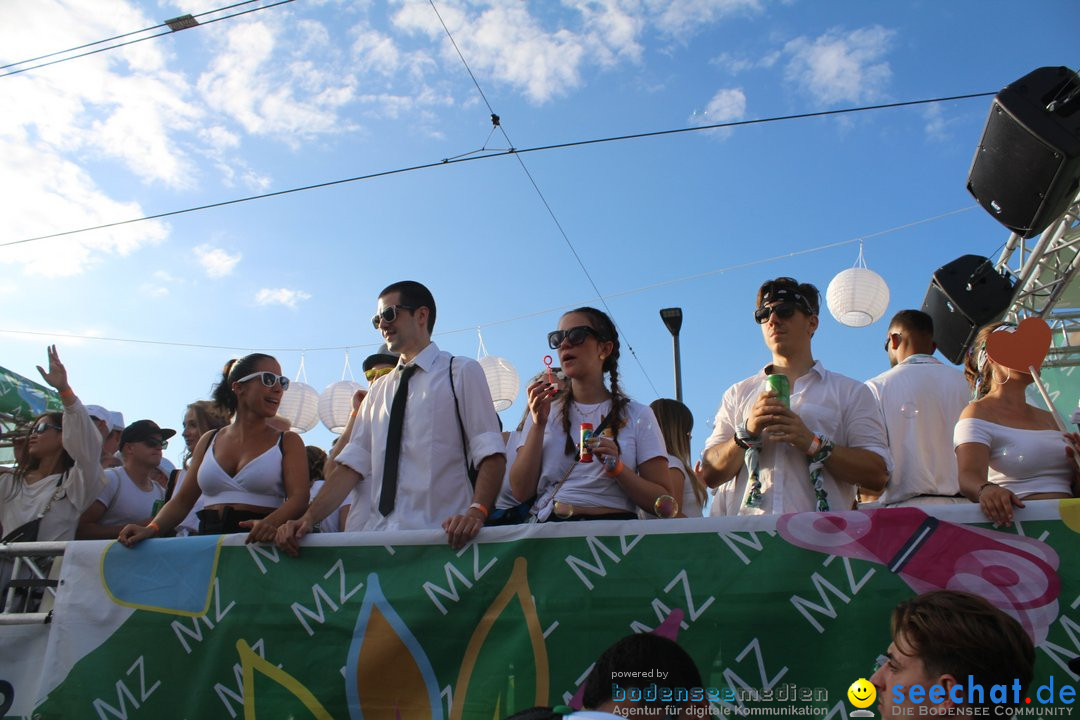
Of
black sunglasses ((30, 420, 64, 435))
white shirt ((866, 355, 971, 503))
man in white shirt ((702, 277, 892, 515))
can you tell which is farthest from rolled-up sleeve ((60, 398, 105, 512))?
white shirt ((866, 355, 971, 503))

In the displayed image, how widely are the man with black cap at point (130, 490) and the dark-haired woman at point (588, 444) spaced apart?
2387mm

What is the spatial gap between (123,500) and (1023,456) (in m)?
4.26

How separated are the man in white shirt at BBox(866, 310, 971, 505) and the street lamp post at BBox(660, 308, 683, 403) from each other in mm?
4167

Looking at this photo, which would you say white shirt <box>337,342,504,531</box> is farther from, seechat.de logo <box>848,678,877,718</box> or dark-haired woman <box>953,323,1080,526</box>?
dark-haired woman <box>953,323,1080,526</box>

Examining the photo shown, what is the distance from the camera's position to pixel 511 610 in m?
2.73

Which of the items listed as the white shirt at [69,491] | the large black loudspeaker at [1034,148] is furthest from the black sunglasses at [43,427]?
the large black loudspeaker at [1034,148]

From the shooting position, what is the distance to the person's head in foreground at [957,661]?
5.25 feet

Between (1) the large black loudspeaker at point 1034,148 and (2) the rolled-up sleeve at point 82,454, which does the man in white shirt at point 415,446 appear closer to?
(2) the rolled-up sleeve at point 82,454

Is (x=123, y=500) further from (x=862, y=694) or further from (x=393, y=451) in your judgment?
(x=862, y=694)

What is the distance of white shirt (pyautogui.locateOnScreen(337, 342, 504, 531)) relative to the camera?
10.6ft

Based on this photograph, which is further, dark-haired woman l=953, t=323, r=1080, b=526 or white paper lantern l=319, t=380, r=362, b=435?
white paper lantern l=319, t=380, r=362, b=435

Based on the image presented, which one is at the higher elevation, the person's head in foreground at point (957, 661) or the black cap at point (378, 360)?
the black cap at point (378, 360)

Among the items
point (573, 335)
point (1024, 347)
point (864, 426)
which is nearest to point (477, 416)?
point (573, 335)

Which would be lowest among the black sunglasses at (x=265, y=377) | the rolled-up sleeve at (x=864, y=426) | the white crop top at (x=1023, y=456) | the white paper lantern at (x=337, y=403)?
the white crop top at (x=1023, y=456)
